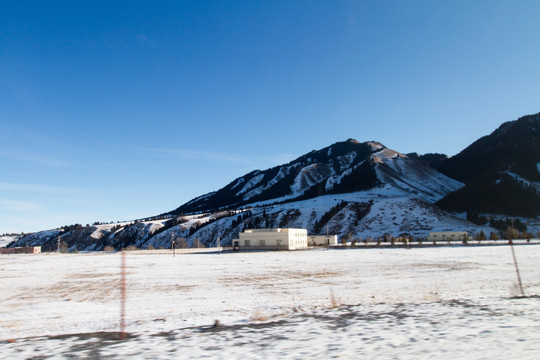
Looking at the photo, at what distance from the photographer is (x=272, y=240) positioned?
327ft

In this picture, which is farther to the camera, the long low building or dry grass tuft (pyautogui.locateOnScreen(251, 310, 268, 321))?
the long low building

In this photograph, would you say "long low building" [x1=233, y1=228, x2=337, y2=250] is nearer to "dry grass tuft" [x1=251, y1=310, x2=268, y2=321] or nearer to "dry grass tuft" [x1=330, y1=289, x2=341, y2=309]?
"dry grass tuft" [x1=330, y1=289, x2=341, y2=309]

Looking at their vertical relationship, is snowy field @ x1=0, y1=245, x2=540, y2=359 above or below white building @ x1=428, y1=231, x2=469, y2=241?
above

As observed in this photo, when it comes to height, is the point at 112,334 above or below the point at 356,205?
below

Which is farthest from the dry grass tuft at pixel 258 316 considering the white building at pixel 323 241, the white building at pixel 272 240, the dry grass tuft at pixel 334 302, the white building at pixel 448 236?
the white building at pixel 448 236

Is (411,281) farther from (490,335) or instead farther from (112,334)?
(112,334)

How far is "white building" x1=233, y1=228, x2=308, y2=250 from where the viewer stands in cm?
9761

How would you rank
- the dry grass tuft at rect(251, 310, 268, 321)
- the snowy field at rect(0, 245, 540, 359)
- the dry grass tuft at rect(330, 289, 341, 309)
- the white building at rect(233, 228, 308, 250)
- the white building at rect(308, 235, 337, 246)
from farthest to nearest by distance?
the white building at rect(308, 235, 337, 246) < the white building at rect(233, 228, 308, 250) < the dry grass tuft at rect(330, 289, 341, 309) < the dry grass tuft at rect(251, 310, 268, 321) < the snowy field at rect(0, 245, 540, 359)

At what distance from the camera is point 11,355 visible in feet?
29.6

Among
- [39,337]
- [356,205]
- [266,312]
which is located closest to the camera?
[39,337]

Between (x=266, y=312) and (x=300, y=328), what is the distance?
A: 10.8 feet

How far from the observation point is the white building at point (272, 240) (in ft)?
320

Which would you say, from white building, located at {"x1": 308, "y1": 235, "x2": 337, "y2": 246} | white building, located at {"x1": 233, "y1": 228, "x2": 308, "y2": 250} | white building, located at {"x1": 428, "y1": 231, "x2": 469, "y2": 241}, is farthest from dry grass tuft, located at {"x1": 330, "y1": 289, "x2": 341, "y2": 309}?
white building, located at {"x1": 428, "y1": 231, "x2": 469, "y2": 241}

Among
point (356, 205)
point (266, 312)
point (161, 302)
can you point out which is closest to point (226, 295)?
point (161, 302)
